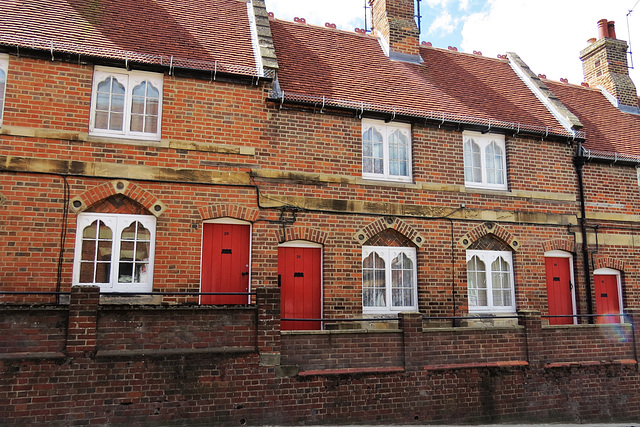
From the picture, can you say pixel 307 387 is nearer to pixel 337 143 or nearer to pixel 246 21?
pixel 337 143

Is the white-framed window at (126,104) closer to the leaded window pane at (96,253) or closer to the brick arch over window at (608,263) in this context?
the leaded window pane at (96,253)

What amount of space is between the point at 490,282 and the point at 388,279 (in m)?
2.74

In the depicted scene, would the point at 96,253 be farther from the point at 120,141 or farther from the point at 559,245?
the point at 559,245

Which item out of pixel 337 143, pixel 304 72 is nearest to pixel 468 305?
pixel 337 143

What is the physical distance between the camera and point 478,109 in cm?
1291

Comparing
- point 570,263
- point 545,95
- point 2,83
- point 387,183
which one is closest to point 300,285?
point 387,183

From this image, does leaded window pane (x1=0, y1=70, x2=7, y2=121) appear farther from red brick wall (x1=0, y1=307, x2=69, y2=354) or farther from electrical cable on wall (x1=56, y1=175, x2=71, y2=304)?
red brick wall (x1=0, y1=307, x2=69, y2=354)

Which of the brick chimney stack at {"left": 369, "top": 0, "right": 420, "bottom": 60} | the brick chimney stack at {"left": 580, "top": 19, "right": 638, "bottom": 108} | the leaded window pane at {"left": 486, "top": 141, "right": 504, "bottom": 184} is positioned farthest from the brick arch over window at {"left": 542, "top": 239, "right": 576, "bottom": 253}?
the brick chimney stack at {"left": 580, "top": 19, "right": 638, "bottom": 108}

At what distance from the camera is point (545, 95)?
14492mm

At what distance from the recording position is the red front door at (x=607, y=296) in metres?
12.9

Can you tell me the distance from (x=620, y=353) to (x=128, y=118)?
11.6 m

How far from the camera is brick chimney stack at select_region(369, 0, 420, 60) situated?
14.2 m

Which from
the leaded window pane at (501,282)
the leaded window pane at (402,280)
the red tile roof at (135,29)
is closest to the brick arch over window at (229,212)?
the red tile roof at (135,29)

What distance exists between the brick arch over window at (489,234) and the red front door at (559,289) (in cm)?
130
